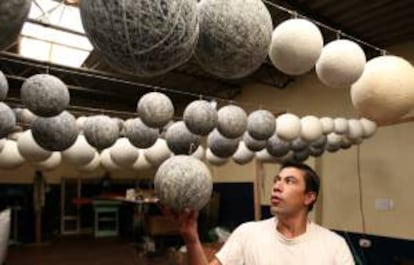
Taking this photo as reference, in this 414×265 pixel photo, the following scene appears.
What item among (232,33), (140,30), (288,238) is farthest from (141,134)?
(140,30)

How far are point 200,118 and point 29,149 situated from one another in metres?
1.37

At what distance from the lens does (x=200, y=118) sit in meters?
2.63

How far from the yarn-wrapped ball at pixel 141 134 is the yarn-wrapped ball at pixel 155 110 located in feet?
1.27

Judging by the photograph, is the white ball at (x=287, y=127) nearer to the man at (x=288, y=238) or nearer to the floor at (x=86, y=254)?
the man at (x=288, y=238)

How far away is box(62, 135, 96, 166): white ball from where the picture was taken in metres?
3.41

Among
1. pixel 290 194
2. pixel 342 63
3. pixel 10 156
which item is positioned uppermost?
pixel 342 63

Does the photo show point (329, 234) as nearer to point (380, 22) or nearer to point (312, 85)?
point (380, 22)

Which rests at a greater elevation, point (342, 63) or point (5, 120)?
point (342, 63)

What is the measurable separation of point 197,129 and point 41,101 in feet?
3.13

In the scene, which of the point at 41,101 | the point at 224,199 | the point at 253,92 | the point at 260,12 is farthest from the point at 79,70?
the point at 260,12

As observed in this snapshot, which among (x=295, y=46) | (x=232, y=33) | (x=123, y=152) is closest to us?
(x=232, y=33)

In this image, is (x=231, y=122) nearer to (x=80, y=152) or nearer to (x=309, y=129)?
(x=309, y=129)

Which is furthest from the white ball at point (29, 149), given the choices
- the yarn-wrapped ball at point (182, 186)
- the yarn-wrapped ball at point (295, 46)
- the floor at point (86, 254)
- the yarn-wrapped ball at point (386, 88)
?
the floor at point (86, 254)

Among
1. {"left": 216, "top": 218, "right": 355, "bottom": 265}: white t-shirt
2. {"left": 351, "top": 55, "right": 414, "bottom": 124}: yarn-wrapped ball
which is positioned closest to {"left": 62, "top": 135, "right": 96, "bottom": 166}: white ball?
{"left": 216, "top": 218, "right": 355, "bottom": 265}: white t-shirt
